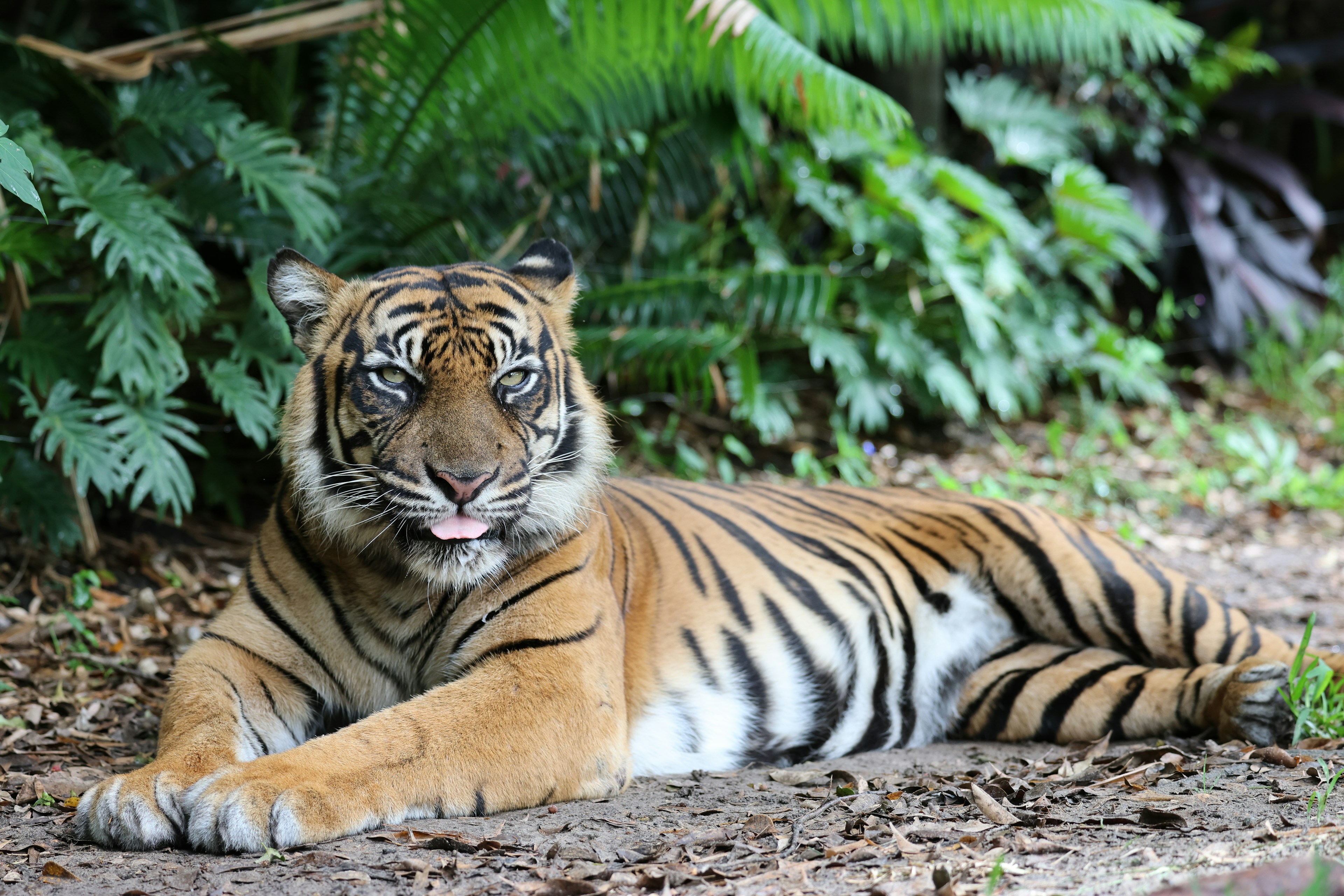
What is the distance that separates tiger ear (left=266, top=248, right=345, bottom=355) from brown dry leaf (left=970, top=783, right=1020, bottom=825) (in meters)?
1.92

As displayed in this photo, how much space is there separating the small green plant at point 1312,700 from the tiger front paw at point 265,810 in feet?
7.68

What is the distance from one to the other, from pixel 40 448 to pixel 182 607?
73cm

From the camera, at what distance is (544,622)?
2.67 m

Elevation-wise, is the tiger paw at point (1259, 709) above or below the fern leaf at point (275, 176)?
below

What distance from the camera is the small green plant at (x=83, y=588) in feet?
12.6

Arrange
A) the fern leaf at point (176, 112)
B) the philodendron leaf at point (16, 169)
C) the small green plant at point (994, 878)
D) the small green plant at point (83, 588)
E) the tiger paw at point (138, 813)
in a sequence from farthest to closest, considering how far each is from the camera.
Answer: the fern leaf at point (176, 112), the small green plant at point (83, 588), the tiger paw at point (138, 813), the philodendron leaf at point (16, 169), the small green plant at point (994, 878)

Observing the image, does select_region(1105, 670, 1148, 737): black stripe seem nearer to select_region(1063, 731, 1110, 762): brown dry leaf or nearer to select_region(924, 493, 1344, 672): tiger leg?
select_region(1063, 731, 1110, 762): brown dry leaf

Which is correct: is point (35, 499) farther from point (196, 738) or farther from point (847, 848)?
point (847, 848)

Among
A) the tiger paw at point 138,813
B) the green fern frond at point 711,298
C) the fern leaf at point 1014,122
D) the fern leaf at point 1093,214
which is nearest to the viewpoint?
the tiger paw at point 138,813

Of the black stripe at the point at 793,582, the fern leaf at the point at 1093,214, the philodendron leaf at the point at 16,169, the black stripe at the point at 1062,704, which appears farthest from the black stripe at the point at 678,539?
the fern leaf at the point at 1093,214

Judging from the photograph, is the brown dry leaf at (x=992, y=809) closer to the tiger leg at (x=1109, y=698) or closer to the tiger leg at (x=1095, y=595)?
the tiger leg at (x=1109, y=698)

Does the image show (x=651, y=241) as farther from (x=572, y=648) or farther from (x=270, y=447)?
(x=572, y=648)

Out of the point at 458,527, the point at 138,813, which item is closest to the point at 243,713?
the point at 138,813

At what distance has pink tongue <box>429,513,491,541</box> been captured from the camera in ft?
8.23
